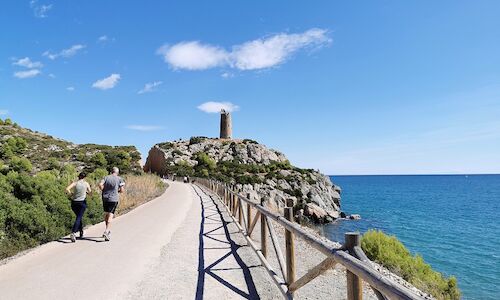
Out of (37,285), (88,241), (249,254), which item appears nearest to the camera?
(37,285)

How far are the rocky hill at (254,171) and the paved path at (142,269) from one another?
87.4 feet

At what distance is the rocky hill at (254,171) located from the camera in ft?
144

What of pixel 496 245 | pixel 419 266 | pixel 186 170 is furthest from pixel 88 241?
pixel 186 170

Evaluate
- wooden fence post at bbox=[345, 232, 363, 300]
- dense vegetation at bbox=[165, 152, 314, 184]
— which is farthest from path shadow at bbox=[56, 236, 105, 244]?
dense vegetation at bbox=[165, 152, 314, 184]

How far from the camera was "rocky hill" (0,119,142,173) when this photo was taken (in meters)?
43.6

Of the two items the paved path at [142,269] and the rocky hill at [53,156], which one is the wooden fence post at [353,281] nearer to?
the paved path at [142,269]

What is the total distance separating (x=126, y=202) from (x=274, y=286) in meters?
13.8

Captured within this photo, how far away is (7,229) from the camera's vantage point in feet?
28.0

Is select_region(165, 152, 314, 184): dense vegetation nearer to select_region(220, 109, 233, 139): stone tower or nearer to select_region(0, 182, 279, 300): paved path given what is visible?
select_region(220, 109, 233, 139): stone tower

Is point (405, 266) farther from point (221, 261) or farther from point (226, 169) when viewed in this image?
point (226, 169)

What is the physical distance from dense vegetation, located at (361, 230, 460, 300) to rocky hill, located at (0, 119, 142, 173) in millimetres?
35163

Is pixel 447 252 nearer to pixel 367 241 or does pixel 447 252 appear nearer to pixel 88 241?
pixel 367 241

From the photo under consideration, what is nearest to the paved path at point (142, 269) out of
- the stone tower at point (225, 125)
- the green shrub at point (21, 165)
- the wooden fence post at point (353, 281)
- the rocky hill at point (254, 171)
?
the wooden fence post at point (353, 281)

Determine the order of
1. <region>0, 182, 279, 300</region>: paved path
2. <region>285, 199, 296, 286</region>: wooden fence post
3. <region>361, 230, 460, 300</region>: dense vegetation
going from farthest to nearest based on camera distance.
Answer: <region>361, 230, 460, 300</region>: dense vegetation → <region>0, 182, 279, 300</region>: paved path → <region>285, 199, 296, 286</region>: wooden fence post
